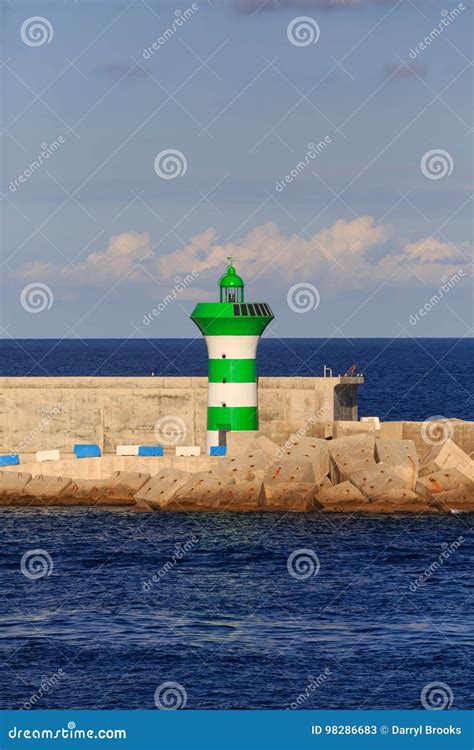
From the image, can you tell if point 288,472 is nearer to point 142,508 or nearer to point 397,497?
point 397,497

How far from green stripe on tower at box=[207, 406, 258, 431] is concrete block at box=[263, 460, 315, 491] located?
424cm

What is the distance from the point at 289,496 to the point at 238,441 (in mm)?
3382

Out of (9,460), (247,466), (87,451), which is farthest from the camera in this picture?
(87,451)

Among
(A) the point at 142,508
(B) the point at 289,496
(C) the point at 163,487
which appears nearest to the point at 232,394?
(C) the point at 163,487

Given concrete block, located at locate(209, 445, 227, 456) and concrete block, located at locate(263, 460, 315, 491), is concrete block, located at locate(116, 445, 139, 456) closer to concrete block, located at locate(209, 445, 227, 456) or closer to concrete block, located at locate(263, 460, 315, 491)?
concrete block, located at locate(209, 445, 227, 456)

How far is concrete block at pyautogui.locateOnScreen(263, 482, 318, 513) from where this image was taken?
52.6 metres

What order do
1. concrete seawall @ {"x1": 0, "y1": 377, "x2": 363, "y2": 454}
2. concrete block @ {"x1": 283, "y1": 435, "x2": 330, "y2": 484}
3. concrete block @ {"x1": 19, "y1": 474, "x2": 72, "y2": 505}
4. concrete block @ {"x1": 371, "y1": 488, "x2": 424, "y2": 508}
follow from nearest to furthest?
concrete block @ {"x1": 283, "y1": 435, "x2": 330, "y2": 484} → concrete block @ {"x1": 371, "y1": 488, "x2": 424, "y2": 508} → concrete block @ {"x1": 19, "y1": 474, "x2": 72, "y2": 505} → concrete seawall @ {"x1": 0, "y1": 377, "x2": 363, "y2": 454}

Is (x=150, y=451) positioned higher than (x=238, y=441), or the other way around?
(x=238, y=441)

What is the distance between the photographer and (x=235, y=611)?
39219mm

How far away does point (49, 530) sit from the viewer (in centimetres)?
5100

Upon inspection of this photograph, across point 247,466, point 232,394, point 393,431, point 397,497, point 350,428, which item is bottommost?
point 397,497

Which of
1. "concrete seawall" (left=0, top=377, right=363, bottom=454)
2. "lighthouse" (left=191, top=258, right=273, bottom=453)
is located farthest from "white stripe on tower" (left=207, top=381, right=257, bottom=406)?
"concrete seawall" (left=0, top=377, right=363, bottom=454)

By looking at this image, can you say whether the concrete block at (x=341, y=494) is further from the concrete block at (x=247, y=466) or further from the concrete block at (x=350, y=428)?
the concrete block at (x=350, y=428)

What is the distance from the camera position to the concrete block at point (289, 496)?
5256cm
